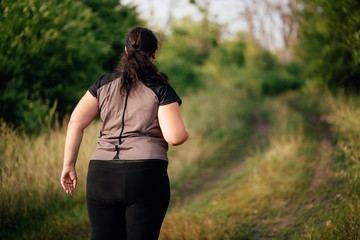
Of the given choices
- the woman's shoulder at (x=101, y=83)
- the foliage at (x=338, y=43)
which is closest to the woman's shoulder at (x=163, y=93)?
the woman's shoulder at (x=101, y=83)

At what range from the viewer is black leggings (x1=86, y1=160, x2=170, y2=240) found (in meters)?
1.77

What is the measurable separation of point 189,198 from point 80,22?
17.9 ft

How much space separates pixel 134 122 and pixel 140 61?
417 mm

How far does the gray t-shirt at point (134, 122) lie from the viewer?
1824 millimetres

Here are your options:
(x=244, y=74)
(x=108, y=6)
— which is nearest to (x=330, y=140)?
(x=108, y=6)

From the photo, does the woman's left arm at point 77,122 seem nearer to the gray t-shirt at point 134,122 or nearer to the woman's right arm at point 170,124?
the gray t-shirt at point 134,122

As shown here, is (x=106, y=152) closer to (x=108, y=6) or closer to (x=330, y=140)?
(x=330, y=140)

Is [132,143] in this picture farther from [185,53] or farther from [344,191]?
[185,53]

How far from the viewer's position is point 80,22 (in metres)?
7.63

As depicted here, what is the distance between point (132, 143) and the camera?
1830 mm

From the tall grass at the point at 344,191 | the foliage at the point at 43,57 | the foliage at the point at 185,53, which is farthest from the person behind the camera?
the foliage at the point at 185,53

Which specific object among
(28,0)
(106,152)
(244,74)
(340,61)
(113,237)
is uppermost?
(28,0)

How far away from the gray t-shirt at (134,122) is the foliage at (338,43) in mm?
4945

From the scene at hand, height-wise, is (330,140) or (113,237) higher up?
(113,237)
